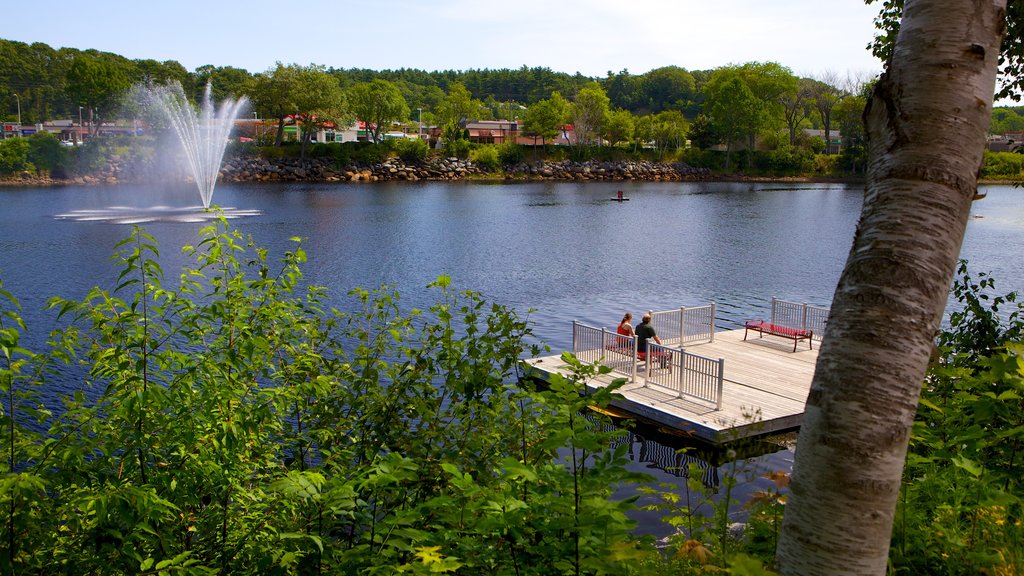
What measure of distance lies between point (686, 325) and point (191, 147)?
83929 millimetres

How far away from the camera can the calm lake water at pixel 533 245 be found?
3005 centimetres

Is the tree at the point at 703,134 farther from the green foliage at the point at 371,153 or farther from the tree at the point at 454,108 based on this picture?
the green foliage at the point at 371,153

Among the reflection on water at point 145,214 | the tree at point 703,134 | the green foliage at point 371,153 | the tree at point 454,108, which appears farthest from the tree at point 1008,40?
the tree at point 703,134

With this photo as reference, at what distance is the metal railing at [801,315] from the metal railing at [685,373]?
479 centimetres

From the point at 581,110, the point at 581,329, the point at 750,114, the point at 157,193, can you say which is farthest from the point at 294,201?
the point at 750,114

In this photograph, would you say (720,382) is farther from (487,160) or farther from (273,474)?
(487,160)

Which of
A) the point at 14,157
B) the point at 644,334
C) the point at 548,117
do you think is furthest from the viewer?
the point at 548,117

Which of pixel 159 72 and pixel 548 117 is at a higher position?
pixel 159 72

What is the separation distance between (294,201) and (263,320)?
6561cm

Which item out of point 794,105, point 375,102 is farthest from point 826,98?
point 375,102

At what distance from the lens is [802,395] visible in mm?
15156

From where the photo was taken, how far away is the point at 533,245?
44.6 meters

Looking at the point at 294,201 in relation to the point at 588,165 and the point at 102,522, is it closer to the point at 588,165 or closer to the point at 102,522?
the point at 588,165

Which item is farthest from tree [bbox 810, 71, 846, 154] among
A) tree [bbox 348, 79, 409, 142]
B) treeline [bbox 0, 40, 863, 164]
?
tree [bbox 348, 79, 409, 142]
